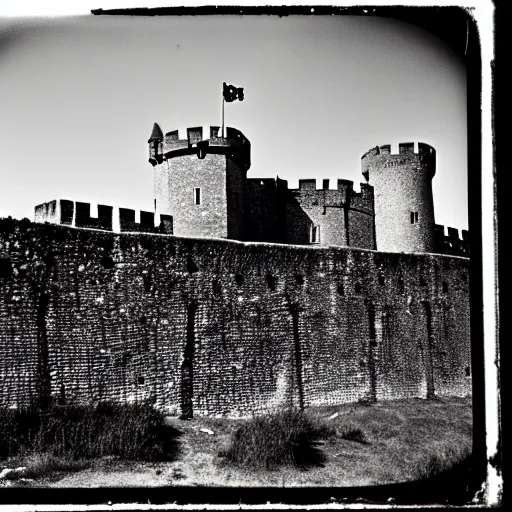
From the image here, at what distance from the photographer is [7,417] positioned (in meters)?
9.20

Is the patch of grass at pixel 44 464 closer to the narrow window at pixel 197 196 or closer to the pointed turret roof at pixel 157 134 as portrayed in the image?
the narrow window at pixel 197 196

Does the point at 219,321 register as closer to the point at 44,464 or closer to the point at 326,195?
the point at 44,464

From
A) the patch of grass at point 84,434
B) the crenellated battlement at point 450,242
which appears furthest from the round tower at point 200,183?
the patch of grass at point 84,434

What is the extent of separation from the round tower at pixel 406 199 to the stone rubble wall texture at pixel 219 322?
14.6 m

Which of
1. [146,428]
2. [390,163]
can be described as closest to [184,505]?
[146,428]

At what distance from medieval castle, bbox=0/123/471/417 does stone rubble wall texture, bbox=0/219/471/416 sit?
0.03 m

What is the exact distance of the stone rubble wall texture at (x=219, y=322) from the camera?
10.6 m

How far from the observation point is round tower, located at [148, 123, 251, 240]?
24.6 meters

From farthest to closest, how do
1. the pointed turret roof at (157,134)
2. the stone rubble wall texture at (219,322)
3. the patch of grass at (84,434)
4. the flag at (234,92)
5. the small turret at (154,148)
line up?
1. the pointed turret roof at (157,134)
2. the small turret at (154,148)
3. the stone rubble wall texture at (219,322)
4. the flag at (234,92)
5. the patch of grass at (84,434)

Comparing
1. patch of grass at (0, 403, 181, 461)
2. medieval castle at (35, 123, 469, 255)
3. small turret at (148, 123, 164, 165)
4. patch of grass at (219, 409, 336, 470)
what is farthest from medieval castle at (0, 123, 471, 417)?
small turret at (148, 123, 164, 165)

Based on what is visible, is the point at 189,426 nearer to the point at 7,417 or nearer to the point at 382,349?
the point at 7,417

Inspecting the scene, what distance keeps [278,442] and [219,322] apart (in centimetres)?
367

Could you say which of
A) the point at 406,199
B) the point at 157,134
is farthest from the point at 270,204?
the point at 406,199

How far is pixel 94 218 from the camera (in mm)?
21938
